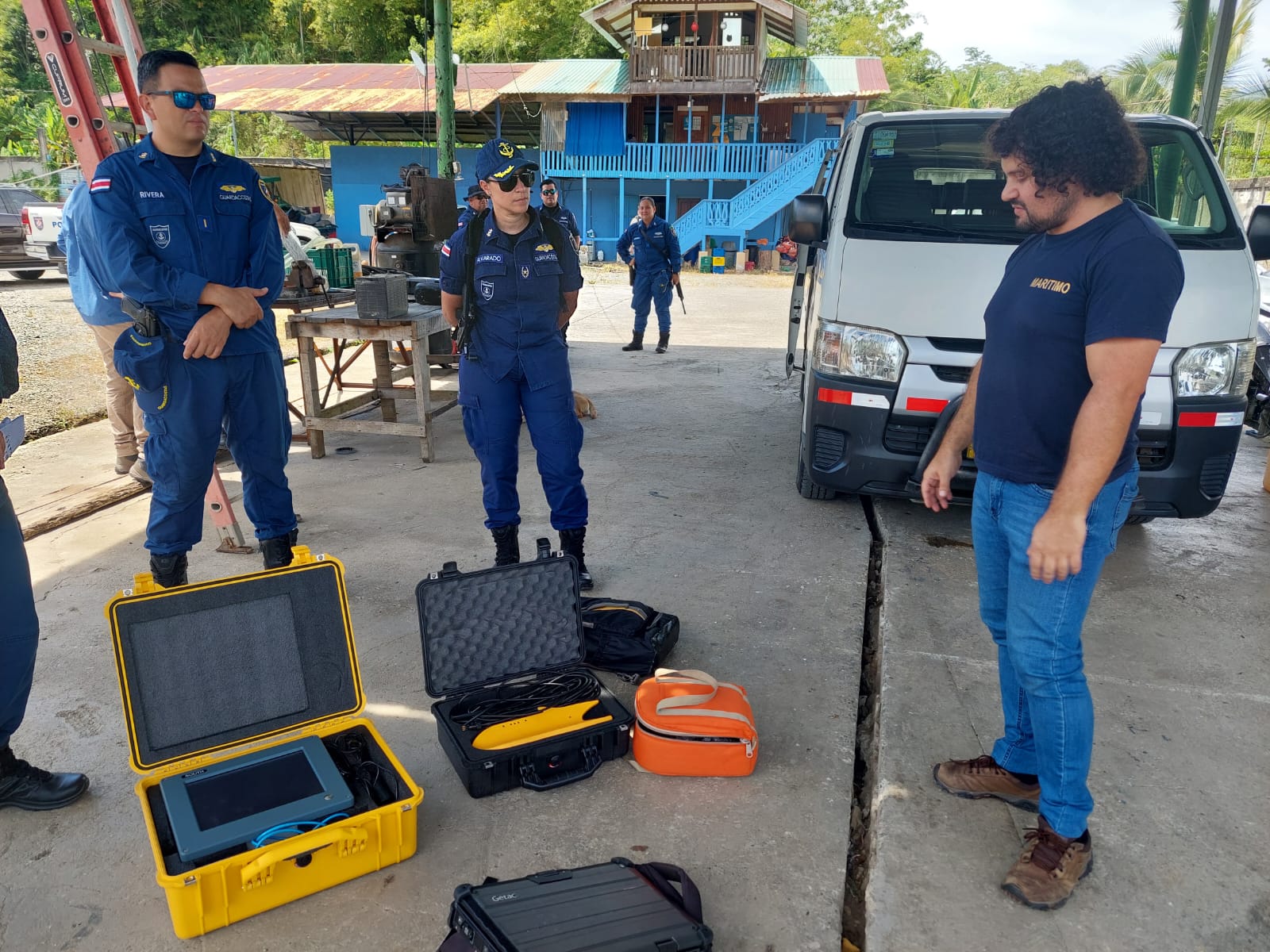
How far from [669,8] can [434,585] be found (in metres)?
28.0

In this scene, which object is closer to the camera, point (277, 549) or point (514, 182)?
point (514, 182)

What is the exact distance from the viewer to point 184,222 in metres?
3.32

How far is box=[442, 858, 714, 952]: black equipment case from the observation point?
188 centimetres

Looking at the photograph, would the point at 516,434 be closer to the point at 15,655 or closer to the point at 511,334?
the point at 511,334

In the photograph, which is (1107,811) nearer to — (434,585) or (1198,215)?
(434,585)

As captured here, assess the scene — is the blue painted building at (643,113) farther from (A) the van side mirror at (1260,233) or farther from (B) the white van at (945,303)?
(A) the van side mirror at (1260,233)

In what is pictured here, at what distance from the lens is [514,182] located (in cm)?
350

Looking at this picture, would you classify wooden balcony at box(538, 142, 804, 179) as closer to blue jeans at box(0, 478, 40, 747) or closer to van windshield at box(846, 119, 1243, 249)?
van windshield at box(846, 119, 1243, 249)

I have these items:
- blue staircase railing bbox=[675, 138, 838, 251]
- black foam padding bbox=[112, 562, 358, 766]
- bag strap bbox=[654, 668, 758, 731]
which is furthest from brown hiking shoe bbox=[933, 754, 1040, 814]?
blue staircase railing bbox=[675, 138, 838, 251]

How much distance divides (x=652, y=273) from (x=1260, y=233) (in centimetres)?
733

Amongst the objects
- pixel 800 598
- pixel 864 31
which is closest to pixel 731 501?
pixel 800 598

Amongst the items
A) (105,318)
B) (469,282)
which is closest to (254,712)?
(469,282)

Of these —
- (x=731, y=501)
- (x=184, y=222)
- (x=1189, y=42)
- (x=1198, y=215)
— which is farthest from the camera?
(x=1189, y=42)

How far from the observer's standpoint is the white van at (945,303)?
379 centimetres
